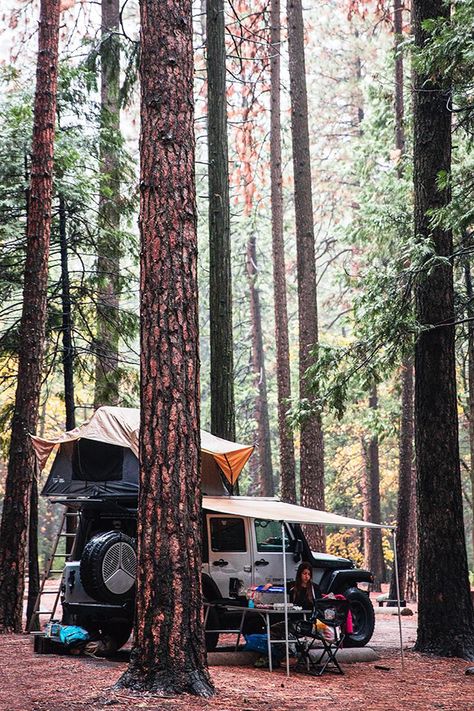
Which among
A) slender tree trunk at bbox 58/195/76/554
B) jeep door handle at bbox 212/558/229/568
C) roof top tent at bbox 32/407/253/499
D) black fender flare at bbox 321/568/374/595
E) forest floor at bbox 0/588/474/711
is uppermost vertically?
slender tree trunk at bbox 58/195/76/554

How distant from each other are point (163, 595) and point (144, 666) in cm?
57

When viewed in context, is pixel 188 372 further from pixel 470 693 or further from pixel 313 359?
pixel 313 359

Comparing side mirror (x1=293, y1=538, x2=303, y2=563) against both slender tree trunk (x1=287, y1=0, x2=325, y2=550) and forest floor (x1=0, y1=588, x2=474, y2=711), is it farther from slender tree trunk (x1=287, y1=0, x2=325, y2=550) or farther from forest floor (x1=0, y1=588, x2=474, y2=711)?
slender tree trunk (x1=287, y1=0, x2=325, y2=550)

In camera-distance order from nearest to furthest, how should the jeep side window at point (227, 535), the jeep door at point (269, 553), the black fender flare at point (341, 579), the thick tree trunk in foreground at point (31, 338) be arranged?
1. the jeep side window at point (227, 535)
2. the jeep door at point (269, 553)
3. the thick tree trunk in foreground at point (31, 338)
4. the black fender flare at point (341, 579)

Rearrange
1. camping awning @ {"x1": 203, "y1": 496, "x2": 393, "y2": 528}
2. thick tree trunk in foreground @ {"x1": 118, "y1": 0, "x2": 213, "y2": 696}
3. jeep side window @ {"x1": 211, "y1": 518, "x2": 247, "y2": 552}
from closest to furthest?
thick tree trunk in foreground @ {"x1": 118, "y1": 0, "x2": 213, "y2": 696}, camping awning @ {"x1": 203, "y1": 496, "x2": 393, "y2": 528}, jeep side window @ {"x1": 211, "y1": 518, "x2": 247, "y2": 552}

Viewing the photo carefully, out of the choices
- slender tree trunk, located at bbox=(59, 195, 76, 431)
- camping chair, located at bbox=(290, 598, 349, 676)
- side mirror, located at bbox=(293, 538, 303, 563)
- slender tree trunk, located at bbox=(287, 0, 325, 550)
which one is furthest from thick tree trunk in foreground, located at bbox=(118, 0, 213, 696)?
slender tree trunk, located at bbox=(287, 0, 325, 550)

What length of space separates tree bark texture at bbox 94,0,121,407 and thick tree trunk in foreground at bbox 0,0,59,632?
8.57 ft

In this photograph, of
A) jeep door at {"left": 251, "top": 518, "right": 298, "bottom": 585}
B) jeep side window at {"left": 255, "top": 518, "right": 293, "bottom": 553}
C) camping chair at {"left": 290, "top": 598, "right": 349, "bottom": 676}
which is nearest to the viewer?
camping chair at {"left": 290, "top": 598, "right": 349, "bottom": 676}

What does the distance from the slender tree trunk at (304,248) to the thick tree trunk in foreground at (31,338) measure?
581 centimetres

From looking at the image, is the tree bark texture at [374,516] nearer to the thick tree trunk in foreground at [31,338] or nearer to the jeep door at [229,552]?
the jeep door at [229,552]

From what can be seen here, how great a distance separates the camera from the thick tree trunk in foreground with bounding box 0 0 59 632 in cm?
1247

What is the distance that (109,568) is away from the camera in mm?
10336

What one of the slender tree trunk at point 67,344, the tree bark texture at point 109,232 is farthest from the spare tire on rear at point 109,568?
the tree bark texture at point 109,232

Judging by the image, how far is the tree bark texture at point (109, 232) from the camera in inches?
666
